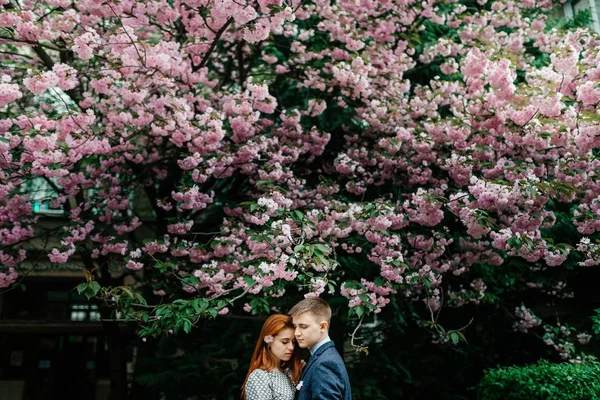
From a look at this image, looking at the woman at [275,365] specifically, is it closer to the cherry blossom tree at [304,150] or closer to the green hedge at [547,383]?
the cherry blossom tree at [304,150]

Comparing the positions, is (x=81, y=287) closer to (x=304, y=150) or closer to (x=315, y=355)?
(x=315, y=355)

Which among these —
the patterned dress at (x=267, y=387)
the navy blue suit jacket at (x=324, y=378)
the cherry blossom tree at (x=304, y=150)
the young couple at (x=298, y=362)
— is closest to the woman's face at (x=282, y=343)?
the young couple at (x=298, y=362)

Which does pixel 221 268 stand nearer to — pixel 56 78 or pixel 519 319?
pixel 56 78

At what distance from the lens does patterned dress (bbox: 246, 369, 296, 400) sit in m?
3.07

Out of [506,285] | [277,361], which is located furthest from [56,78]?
[506,285]

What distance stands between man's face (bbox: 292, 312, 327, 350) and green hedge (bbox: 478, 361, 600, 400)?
9.89 ft

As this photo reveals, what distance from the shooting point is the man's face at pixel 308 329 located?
10.2 feet

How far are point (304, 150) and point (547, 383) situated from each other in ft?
12.3

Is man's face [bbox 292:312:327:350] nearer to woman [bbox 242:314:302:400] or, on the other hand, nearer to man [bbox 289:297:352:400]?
man [bbox 289:297:352:400]

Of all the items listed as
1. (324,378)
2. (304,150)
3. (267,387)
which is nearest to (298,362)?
(267,387)

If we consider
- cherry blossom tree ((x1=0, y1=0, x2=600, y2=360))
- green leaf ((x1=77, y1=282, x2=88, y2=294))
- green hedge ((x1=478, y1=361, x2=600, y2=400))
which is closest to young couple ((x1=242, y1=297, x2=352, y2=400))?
cherry blossom tree ((x1=0, y1=0, x2=600, y2=360))

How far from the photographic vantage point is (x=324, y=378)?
2900 mm

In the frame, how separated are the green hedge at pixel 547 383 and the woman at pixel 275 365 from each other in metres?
2.97

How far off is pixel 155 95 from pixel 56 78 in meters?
1.70
